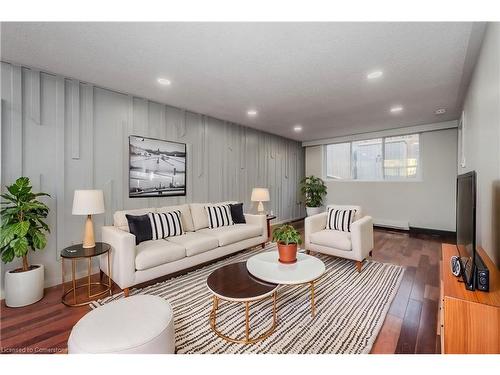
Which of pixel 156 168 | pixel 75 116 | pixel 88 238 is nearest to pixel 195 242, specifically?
pixel 88 238

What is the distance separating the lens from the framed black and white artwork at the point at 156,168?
3.26m

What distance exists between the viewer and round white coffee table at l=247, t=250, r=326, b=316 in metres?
1.86

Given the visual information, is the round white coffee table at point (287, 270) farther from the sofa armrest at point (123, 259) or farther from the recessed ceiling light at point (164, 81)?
the recessed ceiling light at point (164, 81)

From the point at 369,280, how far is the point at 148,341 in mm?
2496

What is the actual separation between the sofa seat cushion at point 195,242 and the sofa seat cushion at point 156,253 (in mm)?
75

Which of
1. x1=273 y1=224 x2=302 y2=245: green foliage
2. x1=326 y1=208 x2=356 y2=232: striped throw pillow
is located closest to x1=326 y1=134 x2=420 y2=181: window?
x1=326 y1=208 x2=356 y2=232: striped throw pillow

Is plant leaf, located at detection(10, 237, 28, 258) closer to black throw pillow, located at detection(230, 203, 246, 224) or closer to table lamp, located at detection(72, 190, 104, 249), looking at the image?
table lamp, located at detection(72, 190, 104, 249)

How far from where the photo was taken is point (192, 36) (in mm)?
1900

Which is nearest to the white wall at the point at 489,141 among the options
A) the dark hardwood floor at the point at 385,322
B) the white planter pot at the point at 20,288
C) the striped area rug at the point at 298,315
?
the dark hardwood floor at the point at 385,322

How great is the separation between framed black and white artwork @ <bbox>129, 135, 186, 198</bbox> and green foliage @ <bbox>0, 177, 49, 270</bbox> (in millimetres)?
1149

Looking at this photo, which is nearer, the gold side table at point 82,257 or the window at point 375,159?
the gold side table at point 82,257

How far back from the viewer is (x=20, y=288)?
211 cm
